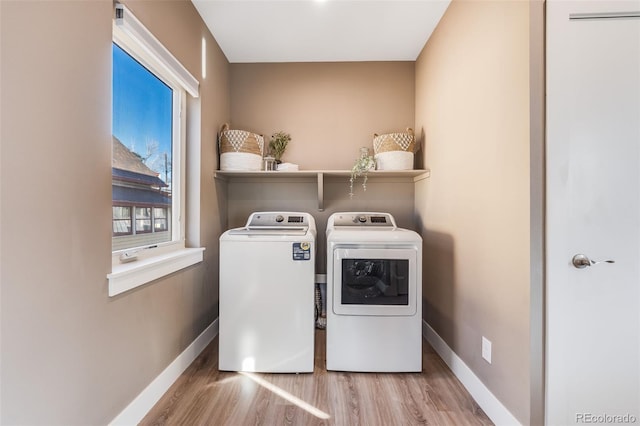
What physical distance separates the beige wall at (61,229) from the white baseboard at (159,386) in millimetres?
54

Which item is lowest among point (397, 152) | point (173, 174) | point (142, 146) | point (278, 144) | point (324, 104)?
point (173, 174)

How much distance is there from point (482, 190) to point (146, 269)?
1.82m

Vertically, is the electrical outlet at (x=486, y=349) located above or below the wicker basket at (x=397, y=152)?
below

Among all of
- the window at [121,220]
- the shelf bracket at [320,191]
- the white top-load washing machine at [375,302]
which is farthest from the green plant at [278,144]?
the window at [121,220]

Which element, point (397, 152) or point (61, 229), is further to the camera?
point (397, 152)

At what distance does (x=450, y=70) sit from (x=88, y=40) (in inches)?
78.6

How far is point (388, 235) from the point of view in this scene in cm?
192

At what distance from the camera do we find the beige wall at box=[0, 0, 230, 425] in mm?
870

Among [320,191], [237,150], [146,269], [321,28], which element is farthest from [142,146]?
[321,28]

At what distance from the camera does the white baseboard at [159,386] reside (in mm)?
1363

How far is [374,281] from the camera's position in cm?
192

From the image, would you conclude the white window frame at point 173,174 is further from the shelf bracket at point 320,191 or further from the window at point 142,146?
the shelf bracket at point 320,191

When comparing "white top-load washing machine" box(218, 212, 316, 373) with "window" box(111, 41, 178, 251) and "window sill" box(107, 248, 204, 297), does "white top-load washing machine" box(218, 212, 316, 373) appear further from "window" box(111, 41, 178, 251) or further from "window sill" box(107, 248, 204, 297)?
"window" box(111, 41, 178, 251)
